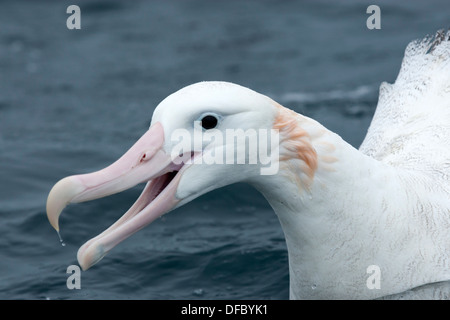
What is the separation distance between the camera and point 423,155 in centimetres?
585

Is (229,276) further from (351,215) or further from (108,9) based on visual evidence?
(108,9)

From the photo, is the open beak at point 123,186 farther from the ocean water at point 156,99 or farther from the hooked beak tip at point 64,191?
the ocean water at point 156,99

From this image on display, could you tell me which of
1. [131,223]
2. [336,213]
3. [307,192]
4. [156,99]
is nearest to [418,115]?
[336,213]

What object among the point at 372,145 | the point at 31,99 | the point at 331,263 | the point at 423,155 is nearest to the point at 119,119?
the point at 31,99

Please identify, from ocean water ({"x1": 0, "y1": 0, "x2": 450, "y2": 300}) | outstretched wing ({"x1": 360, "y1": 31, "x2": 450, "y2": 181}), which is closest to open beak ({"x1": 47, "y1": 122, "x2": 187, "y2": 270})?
outstretched wing ({"x1": 360, "y1": 31, "x2": 450, "y2": 181})

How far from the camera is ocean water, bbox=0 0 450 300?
7.20 metres

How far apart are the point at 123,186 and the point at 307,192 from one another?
1.01 meters

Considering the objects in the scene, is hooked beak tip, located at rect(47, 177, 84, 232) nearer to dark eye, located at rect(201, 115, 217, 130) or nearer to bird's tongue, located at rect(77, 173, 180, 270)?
bird's tongue, located at rect(77, 173, 180, 270)

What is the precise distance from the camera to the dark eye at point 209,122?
4262mm

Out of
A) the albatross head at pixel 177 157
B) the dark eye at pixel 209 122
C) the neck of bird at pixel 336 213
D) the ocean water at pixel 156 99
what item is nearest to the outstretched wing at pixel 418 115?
the neck of bird at pixel 336 213

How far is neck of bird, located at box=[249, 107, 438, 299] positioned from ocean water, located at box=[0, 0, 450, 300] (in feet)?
6.41

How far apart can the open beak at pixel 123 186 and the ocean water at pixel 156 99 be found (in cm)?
252

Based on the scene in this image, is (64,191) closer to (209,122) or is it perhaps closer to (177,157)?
(177,157)

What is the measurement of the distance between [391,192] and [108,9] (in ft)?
28.9
